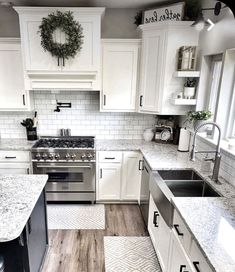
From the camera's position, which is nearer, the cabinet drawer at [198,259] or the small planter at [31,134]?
the cabinet drawer at [198,259]

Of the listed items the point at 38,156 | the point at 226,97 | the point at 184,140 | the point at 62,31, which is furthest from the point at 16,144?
the point at 226,97

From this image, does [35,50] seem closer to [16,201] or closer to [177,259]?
[16,201]

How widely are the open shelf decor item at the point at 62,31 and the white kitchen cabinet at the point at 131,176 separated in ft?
5.02

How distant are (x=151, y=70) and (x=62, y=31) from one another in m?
1.21

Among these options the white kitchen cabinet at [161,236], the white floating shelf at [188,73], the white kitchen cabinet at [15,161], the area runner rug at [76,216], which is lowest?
the area runner rug at [76,216]

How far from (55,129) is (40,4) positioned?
67.7 inches

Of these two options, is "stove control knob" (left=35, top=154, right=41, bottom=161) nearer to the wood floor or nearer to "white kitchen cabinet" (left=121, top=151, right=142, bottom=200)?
the wood floor

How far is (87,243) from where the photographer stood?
2512 millimetres

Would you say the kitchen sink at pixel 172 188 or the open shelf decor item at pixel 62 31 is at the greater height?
the open shelf decor item at pixel 62 31

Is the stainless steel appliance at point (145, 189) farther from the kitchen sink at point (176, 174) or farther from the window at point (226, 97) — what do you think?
the window at point (226, 97)

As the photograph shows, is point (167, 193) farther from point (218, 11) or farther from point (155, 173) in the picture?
point (218, 11)

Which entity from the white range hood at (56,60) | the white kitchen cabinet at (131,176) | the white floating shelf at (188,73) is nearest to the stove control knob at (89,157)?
the white kitchen cabinet at (131,176)

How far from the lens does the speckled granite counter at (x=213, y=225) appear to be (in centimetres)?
112

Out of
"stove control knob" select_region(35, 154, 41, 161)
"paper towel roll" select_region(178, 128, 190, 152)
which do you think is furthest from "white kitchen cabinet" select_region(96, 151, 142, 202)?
"stove control knob" select_region(35, 154, 41, 161)
